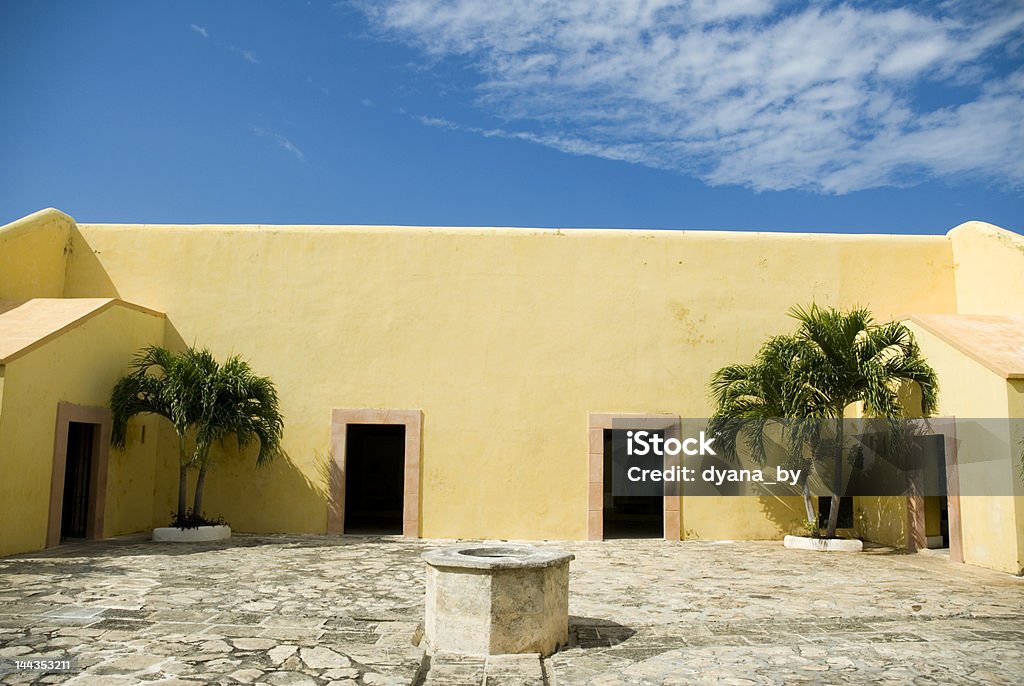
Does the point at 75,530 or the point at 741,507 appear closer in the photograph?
the point at 75,530

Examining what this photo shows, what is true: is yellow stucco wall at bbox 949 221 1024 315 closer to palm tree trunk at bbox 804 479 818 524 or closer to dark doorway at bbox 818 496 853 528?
dark doorway at bbox 818 496 853 528

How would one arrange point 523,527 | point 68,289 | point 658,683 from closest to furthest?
1. point 658,683
2. point 523,527
3. point 68,289

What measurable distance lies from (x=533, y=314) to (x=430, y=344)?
168cm

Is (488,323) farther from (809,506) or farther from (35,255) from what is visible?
(35,255)

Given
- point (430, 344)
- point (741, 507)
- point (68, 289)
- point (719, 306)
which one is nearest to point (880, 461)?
point (741, 507)

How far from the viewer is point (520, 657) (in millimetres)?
5617

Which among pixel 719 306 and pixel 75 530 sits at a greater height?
pixel 719 306

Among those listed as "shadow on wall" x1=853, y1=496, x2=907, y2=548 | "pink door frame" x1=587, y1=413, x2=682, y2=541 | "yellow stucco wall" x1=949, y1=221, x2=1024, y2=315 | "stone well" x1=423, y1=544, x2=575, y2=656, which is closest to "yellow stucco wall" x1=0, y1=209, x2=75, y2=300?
"pink door frame" x1=587, y1=413, x2=682, y2=541

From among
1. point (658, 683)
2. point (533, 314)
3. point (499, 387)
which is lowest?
point (658, 683)

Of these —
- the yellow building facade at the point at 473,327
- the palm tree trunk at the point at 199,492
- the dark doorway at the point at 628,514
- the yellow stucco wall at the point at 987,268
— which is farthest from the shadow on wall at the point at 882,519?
the palm tree trunk at the point at 199,492

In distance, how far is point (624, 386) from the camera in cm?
1317

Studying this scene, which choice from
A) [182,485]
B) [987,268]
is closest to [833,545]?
[987,268]

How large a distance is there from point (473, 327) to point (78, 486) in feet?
20.0

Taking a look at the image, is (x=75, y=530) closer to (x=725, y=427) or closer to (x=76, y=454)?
(x=76, y=454)
